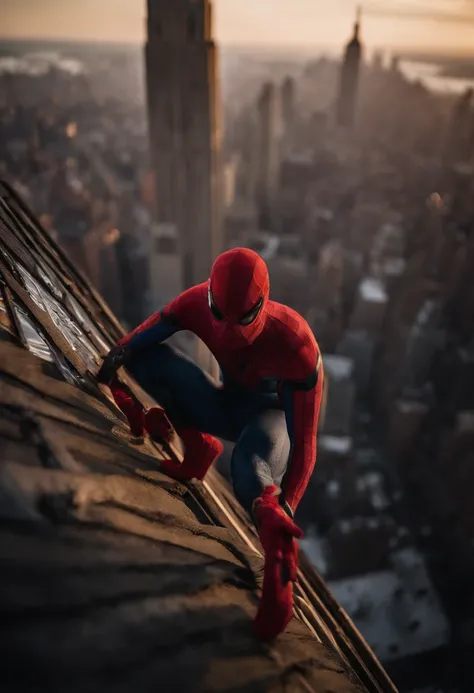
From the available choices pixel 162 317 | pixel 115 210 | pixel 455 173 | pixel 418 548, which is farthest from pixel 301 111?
pixel 162 317

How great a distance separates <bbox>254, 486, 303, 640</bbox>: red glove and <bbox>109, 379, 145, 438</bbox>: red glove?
25.2 inches

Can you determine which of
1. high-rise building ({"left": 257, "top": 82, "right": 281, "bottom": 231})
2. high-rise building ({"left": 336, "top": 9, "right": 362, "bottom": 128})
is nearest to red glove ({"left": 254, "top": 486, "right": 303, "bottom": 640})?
high-rise building ({"left": 257, "top": 82, "right": 281, "bottom": 231})

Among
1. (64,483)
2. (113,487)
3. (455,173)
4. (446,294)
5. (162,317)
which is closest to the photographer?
(64,483)

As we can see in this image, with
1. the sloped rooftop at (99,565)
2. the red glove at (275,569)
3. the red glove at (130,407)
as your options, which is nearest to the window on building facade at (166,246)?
A: the red glove at (130,407)

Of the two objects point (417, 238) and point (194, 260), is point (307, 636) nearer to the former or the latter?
point (194, 260)

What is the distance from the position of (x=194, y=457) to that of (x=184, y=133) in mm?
17499

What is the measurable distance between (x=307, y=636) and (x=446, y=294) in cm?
2259

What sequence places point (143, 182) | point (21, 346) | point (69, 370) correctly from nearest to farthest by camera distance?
point (21, 346), point (69, 370), point (143, 182)

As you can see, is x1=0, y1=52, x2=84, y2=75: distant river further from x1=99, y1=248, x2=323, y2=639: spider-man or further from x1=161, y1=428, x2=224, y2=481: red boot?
x1=161, y1=428, x2=224, y2=481: red boot

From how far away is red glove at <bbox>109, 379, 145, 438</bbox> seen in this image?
2090 mm

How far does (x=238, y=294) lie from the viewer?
6.12 ft

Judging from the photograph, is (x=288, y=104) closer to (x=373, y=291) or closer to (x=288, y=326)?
(x=373, y=291)

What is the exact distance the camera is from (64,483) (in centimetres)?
130

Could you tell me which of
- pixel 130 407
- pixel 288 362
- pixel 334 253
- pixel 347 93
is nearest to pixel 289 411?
pixel 288 362
